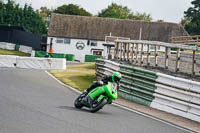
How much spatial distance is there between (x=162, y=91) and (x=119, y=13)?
107 meters

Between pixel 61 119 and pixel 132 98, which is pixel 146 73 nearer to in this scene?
pixel 132 98

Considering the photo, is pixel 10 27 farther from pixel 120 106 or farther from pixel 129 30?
pixel 120 106

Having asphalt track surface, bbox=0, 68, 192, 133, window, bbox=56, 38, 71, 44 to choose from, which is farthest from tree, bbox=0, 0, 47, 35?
asphalt track surface, bbox=0, 68, 192, 133

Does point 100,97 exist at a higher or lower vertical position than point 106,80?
lower

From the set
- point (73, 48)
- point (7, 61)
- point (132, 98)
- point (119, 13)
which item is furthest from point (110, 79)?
point (119, 13)

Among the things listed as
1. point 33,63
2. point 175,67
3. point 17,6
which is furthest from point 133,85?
point 17,6

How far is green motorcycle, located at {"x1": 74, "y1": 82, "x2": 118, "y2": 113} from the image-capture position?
11.9 meters

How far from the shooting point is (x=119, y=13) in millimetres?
120188

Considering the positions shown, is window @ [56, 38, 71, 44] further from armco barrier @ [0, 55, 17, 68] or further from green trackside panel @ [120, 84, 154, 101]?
green trackside panel @ [120, 84, 154, 101]

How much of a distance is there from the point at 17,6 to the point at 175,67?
7478 cm

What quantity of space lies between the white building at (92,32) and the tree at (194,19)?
13.8m

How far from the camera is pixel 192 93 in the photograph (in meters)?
13.2

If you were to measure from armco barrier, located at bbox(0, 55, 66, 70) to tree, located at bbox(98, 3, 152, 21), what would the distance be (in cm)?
7918

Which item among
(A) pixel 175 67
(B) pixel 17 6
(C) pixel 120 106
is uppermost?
(B) pixel 17 6
